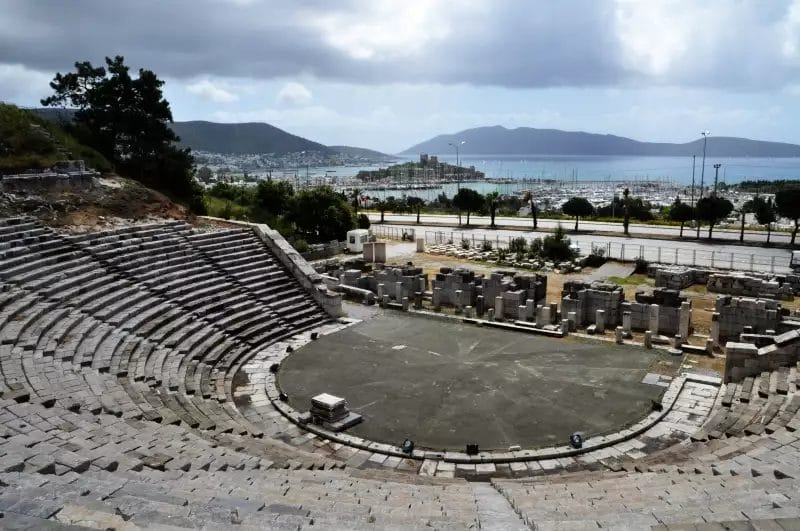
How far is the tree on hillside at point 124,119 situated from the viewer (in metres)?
37.0

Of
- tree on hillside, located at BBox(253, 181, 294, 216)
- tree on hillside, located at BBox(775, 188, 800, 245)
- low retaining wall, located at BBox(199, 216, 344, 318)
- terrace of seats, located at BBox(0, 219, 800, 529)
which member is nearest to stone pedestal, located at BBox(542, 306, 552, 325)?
terrace of seats, located at BBox(0, 219, 800, 529)

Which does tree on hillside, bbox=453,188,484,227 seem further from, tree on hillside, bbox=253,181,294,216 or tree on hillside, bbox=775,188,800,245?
tree on hillside, bbox=775,188,800,245

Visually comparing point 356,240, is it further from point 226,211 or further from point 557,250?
point 557,250

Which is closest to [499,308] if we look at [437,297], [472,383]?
[437,297]

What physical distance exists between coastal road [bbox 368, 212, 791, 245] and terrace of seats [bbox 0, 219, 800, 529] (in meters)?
37.9

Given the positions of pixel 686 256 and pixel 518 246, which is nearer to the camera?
pixel 686 256

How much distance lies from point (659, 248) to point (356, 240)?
2136 cm

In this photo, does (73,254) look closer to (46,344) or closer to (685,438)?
(46,344)

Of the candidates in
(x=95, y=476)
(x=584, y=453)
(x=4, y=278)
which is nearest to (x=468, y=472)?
(x=584, y=453)

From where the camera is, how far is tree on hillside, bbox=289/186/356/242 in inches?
1800

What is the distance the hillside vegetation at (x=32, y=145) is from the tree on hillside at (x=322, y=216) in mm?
16030

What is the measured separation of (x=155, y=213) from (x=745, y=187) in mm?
144980

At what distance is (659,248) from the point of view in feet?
135

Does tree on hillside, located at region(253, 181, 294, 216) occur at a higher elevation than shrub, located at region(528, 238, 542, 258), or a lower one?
higher
